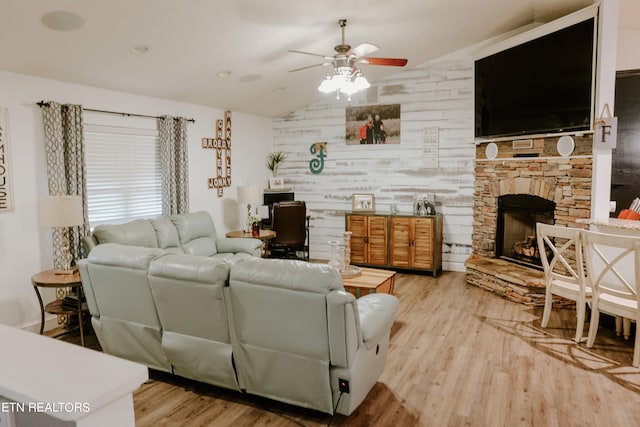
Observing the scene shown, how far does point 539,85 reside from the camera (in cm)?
498

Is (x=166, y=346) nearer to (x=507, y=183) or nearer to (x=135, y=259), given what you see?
(x=135, y=259)

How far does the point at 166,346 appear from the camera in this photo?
9.52 feet

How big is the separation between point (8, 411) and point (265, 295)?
154 cm

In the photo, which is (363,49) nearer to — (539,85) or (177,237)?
(539,85)

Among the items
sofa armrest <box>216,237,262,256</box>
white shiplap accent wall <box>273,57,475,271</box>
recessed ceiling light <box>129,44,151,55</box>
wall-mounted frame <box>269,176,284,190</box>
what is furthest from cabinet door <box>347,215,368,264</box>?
recessed ceiling light <box>129,44,151,55</box>

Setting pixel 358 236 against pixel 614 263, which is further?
pixel 358 236

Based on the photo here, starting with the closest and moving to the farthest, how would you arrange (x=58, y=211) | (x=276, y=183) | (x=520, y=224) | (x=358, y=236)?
1. (x=58, y=211)
2. (x=520, y=224)
3. (x=358, y=236)
4. (x=276, y=183)

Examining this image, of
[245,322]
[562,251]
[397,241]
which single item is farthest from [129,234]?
[562,251]

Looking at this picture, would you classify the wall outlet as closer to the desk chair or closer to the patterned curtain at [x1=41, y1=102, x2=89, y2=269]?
the patterned curtain at [x1=41, y1=102, x2=89, y2=269]

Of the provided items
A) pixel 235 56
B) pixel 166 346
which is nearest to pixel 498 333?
pixel 166 346

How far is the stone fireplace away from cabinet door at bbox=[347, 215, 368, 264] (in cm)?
156

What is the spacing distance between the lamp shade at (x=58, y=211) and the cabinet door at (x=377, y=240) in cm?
405

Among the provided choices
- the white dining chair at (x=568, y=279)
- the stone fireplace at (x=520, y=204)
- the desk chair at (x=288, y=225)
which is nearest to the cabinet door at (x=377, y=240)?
the desk chair at (x=288, y=225)

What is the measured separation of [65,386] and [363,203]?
20.8 ft
